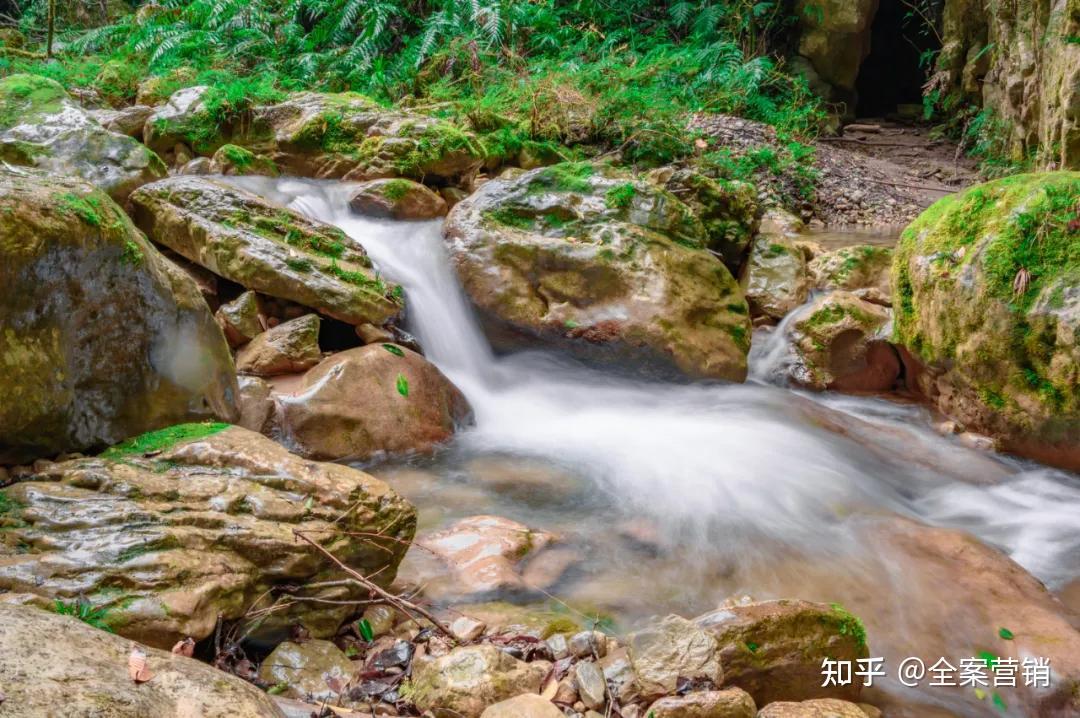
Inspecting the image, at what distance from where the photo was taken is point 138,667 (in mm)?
1585

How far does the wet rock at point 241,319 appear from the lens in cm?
493

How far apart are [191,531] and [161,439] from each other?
745 mm

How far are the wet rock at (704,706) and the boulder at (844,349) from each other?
4542 millimetres

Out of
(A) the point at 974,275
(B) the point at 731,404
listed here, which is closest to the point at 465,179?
(B) the point at 731,404

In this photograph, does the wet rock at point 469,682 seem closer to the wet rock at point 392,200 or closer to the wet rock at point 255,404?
the wet rock at point 255,404

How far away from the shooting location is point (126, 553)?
2256mm

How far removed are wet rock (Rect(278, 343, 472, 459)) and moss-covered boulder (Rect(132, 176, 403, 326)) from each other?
0.46m

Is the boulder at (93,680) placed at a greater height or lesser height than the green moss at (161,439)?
greater

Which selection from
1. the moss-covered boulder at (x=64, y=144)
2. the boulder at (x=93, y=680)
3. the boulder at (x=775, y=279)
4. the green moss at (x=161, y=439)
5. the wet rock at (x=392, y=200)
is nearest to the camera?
the boulder at (x=93, y=680)

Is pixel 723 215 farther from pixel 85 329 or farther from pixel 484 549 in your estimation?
pixel 85 329

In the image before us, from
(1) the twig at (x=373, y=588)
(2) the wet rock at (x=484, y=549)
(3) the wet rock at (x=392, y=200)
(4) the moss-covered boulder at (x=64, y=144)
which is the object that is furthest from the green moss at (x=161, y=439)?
(3) the wet rock at (x=392, y=200)

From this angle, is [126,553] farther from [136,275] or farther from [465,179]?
[465,179]

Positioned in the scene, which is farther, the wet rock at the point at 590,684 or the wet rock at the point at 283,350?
the wet rock at the point at 283,350

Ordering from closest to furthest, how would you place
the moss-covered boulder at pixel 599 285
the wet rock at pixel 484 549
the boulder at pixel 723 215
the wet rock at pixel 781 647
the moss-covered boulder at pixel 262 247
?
the wet rock at pixel 781 647 → the wet rock at pixel 484 549 → the moss-covered boulder at pixel 262 247 → the moss-covered boulder at pixel 599 285 → the boulder at pixel 723 215
